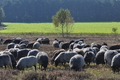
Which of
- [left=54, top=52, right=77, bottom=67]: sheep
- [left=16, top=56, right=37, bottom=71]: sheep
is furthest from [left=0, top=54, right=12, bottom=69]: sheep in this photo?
[left=54, top=52, right=77, bottom=67]: sheep

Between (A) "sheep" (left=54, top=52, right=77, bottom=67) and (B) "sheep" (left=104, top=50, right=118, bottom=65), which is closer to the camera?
(B) "sheep" (left=104, top=50, right=118, bottom=65)

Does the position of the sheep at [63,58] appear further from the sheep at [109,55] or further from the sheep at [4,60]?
the sheep at [4,60]

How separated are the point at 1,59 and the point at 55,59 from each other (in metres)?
5.56

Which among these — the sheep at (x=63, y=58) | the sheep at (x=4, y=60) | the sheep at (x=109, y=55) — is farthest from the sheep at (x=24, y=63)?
the sheep at (x=109, y=55)

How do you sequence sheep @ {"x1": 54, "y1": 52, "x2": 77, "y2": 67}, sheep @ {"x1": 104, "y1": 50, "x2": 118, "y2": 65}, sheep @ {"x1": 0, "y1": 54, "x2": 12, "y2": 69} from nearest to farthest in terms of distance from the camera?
sheep @ {"x1": 0, "y1": 54, "x2": 12, "y2": 69} → sheep @ {"x1": 104, "y1": 50, "x2": 118, "y2": 65} → sheep @ {"x1": 54, "y1": 52, "x2": 77, "y2": 67}

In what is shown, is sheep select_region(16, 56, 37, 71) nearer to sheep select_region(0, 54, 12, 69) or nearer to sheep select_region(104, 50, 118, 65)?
sheep select_region(0, 54, 12, 69)

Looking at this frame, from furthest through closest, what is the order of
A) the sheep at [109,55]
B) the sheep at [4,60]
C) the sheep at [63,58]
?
the sheep at [63,58]
the sheep at [109,55]
the sheep at [4,60]

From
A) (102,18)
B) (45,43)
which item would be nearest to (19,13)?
(102,18)

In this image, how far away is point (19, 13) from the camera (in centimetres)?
19562

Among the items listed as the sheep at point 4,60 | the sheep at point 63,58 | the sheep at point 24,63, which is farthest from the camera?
the sheep at point 63,58

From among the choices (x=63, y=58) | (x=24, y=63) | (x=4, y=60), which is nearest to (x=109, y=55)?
(x=63, y=58)

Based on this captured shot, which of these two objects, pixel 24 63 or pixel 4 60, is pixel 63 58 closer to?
pixel 24 63

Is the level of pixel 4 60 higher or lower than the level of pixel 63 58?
higher

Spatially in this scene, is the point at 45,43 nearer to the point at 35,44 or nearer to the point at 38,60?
the point at 35,44
